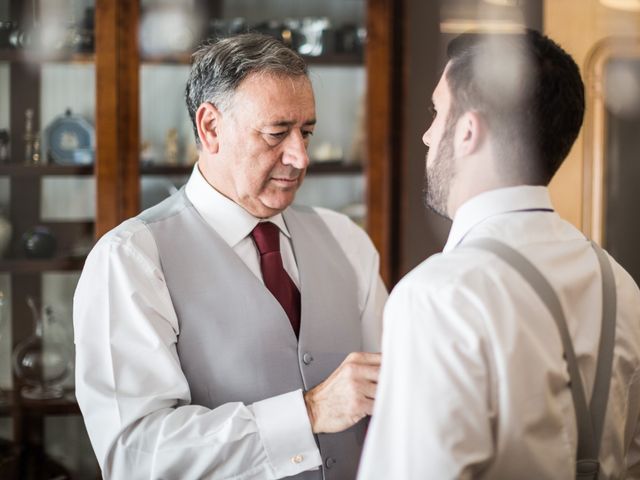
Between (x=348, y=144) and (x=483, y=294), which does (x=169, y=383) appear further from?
(x=348, y=144)

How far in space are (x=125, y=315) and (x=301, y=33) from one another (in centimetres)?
205

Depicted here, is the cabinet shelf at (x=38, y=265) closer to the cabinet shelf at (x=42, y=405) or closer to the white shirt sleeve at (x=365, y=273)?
the cabinet shelf at (x=42, y=405)

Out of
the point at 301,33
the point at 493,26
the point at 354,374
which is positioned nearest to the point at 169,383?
the point at 354,374

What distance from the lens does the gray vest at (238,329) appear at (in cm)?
160

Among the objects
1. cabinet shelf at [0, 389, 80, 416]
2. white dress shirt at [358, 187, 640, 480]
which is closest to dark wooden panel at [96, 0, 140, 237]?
cabinet shelf at [0, 389, 80, 416]

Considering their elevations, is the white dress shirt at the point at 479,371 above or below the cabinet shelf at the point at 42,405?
above

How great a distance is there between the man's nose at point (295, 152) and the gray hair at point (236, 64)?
13 cm

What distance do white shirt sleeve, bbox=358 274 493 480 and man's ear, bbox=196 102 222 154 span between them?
788mm

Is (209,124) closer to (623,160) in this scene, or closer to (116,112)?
(116,112)

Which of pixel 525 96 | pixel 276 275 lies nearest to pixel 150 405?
pixel 276 275

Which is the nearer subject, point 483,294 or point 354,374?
point 483,294

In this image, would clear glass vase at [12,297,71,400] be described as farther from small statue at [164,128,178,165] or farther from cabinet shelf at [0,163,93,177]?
small statue at [164,128,178,165]

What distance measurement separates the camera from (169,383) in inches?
59.5

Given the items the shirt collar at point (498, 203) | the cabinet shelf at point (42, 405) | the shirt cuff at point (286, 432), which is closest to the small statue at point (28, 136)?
the cabinet shelf at point (42, 405)
